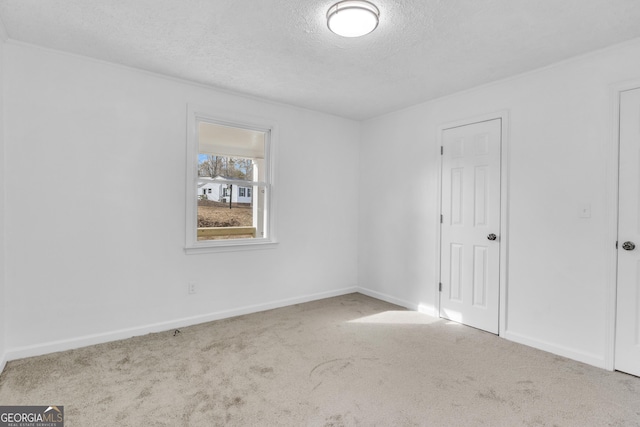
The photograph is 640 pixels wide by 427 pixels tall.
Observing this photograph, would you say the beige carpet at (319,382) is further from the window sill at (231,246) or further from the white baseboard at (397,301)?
the window sill at (231,246)

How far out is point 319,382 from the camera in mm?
2328

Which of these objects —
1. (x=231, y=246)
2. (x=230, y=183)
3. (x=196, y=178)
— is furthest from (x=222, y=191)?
(x=231, y=246)

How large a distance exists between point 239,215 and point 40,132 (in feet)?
6.19

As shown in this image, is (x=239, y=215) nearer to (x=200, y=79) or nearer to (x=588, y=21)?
(x=200, y=79)

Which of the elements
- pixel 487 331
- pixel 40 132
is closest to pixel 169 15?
pixel 40 132

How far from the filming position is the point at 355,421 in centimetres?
191

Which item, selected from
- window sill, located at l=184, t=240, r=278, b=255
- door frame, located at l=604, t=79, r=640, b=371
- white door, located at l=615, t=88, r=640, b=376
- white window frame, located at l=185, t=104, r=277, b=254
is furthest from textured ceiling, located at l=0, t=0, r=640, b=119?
window sill, located at l=184, t=240, r=278, b=255

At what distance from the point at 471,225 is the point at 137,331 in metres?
3.40

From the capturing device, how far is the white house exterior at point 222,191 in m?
3.55

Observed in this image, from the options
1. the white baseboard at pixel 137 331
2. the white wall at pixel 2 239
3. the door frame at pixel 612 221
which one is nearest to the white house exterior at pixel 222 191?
the white baseboard at pixel 137 331

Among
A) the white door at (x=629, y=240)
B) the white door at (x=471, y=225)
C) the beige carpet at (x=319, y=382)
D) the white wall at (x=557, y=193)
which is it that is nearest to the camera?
the beige carpet at (x=319, y=382)

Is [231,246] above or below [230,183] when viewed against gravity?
below

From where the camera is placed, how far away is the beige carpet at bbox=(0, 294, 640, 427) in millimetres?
1959

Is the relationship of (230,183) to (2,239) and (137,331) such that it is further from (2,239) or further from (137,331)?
(2,239)
